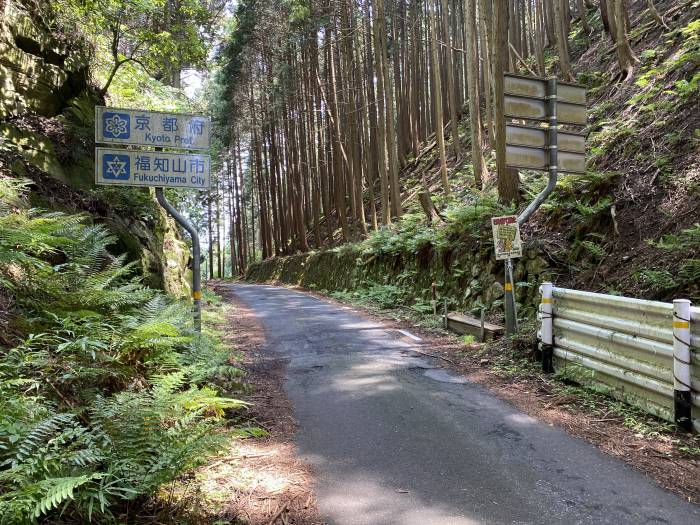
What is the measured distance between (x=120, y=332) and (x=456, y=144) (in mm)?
19606

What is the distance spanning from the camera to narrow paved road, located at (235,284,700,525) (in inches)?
124

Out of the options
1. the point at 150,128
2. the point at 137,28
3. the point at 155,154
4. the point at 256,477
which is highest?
the point at 137,28

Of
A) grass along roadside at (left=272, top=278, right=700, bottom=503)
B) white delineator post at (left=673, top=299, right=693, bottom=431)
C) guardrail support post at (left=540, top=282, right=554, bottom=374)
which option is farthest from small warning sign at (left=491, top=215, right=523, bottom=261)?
white delineator post at (left=673, top=299, right=693, bottom=431)

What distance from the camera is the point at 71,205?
23.9 ft

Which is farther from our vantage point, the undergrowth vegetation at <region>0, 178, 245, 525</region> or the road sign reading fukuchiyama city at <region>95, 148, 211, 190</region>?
the road sign reading fukuchiyama city at <region>95, 148, 211, 190</region>

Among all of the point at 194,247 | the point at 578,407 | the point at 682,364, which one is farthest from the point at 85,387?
the point at 682,364

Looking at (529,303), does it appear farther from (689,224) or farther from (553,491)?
(553,491)

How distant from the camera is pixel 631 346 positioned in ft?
16.1

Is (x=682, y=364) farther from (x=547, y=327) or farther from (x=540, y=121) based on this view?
(x=540, y=121)

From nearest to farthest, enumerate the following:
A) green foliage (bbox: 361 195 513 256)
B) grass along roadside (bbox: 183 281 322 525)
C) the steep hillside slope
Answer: grass along roadside (bbox: 183 281 322 525) → the steep hillside slope → green foliage (bbox: 361 195 513 256)

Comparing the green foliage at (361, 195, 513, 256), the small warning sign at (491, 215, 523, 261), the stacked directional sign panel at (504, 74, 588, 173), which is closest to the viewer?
the stacked directional sign panel at (504, 74, 588, 173)

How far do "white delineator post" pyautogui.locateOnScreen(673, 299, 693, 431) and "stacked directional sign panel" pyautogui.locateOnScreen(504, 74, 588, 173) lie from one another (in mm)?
4052

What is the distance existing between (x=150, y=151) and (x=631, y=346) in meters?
6.46

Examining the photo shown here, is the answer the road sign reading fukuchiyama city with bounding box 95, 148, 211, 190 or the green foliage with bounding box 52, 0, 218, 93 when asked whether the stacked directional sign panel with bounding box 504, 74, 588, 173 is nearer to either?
the road sign reading fukuchiyama city with bounding box 95, 148, 211, 190
